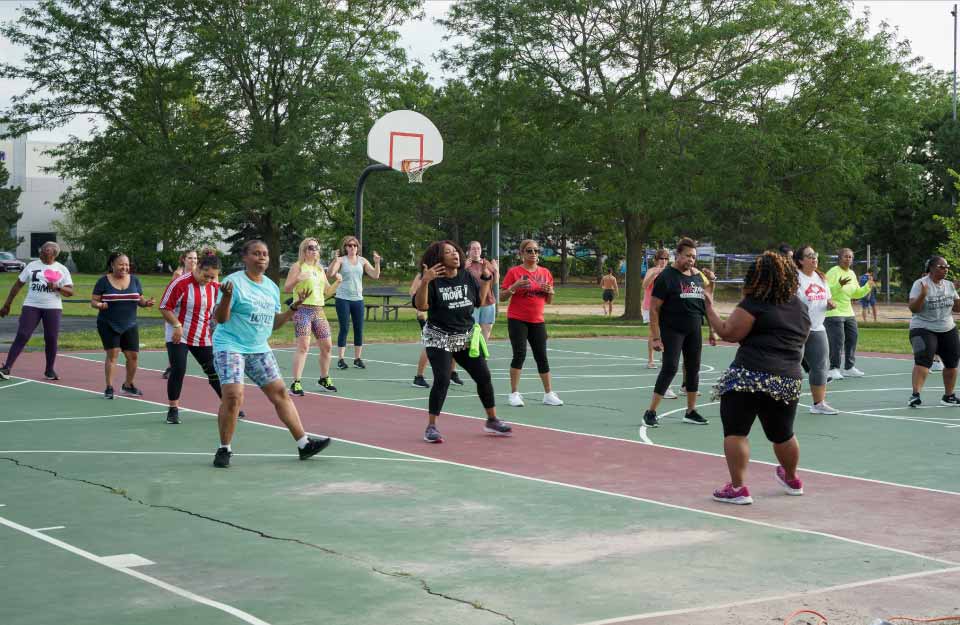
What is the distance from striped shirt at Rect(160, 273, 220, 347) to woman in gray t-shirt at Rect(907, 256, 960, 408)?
819 cm

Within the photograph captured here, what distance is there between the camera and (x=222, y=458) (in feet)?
30.3

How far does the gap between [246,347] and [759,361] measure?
161 inches

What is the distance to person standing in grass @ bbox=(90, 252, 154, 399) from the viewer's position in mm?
14195

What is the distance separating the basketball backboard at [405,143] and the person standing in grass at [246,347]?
1510 centimetres

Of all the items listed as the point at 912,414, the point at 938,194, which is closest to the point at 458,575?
the point at 912,414

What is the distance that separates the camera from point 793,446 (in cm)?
826

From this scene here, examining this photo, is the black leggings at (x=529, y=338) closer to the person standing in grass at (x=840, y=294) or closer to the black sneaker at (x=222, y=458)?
the person standing in grass at (x=840, y=294)

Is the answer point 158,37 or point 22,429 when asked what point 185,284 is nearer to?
point 22,429

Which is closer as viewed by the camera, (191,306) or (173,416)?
(173,416)

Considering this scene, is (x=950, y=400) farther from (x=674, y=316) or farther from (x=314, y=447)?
(x=314, y=447)

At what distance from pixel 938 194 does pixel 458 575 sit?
4593cm

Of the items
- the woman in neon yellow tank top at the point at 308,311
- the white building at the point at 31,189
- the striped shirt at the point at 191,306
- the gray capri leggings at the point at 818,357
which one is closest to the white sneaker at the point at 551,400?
the woman in neon yellow tank top at the point at 308,311

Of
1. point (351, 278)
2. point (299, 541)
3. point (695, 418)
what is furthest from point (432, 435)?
point (351, 278)

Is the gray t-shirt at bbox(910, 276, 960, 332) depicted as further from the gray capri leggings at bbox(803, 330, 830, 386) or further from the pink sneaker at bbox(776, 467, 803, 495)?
the pink sneaker at bbox(776, 467, 803, 495)
